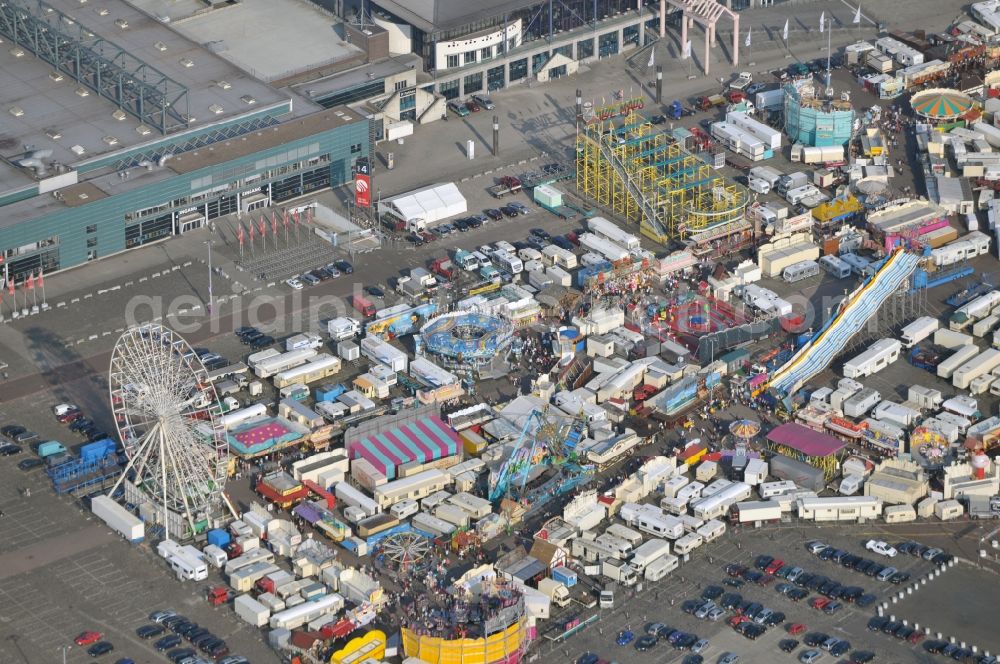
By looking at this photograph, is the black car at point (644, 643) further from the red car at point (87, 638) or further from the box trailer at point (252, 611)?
the red car at point (87, 638)

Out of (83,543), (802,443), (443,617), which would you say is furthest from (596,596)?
(83,543)

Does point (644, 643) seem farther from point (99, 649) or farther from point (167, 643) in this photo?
point (99, 649)

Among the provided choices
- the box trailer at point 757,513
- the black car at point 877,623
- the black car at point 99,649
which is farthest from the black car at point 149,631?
the black car at point 877,623

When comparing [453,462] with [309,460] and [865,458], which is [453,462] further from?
[865,458]

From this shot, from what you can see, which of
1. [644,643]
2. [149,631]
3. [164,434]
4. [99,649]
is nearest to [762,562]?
[644,643]

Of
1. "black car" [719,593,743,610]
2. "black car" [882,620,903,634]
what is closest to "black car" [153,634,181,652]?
"black car" [719,593,743,610]

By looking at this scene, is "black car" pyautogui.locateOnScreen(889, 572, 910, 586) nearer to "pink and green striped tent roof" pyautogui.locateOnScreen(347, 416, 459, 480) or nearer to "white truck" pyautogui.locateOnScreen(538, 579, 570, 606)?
"white truck" pyautogui.locateOnScreen(538, 579, 570, 606)
